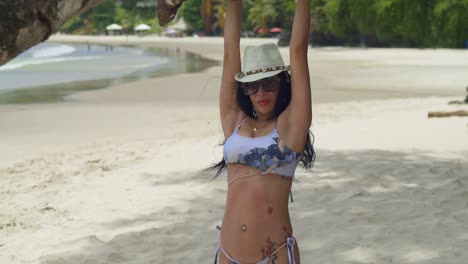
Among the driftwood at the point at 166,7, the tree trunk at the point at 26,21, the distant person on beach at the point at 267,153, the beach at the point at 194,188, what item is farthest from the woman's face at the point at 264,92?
the beach at the point at 194,188

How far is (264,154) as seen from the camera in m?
2.73

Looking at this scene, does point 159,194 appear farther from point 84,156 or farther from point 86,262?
point 84,156

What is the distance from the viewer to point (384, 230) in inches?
227

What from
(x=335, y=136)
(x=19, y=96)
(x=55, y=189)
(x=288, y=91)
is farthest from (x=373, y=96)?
(x=288, y=91)

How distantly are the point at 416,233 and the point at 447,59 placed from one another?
32073 mm

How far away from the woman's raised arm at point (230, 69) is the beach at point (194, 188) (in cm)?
242

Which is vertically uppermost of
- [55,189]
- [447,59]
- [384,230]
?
[384,230]

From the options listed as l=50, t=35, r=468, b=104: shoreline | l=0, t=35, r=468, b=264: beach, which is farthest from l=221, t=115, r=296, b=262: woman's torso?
l=50, t=35, r=468, b=104: shoreline

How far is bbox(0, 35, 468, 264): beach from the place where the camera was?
562 centimetres

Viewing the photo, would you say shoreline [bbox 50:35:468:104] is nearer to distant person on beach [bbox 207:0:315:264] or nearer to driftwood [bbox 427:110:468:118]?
driftwood [bbox 427:110:468:118]

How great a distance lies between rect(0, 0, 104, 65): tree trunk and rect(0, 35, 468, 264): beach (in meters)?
2.86

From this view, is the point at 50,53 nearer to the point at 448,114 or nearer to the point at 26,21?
the point at 448,114

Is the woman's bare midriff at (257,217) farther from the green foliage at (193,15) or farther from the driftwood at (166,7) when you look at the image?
the green foliage at (193,15)

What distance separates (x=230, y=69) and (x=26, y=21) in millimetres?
881
